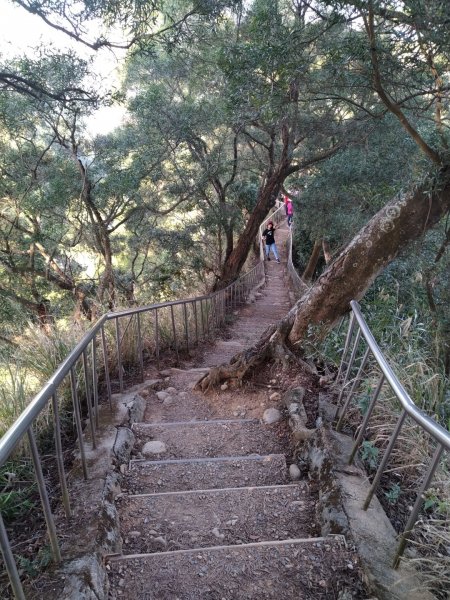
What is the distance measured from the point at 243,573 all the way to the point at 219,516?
570 mm

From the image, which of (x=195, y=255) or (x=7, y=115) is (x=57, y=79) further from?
(x=195, y=255)

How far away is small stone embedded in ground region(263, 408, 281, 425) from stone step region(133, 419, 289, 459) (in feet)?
0.19

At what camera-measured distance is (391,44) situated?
365 centimetres

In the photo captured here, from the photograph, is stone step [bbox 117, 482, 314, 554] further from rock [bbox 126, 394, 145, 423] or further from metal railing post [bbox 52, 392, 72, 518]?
rock [bbox 126, 394, 145, 423]

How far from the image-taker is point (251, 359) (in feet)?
15.3

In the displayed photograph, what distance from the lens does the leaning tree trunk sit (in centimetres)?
409

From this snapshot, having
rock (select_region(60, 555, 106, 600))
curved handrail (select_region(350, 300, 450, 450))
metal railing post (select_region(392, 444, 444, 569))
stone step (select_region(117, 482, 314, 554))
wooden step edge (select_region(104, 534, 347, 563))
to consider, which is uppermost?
curved handrail (select_region(350, 300, 450, 450))

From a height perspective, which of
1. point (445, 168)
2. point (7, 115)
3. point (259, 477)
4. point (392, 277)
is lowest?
point (259, 477)

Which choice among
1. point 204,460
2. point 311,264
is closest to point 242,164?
point 311,264

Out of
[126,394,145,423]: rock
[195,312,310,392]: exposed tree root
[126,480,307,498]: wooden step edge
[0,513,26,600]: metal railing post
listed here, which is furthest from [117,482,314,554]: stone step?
[195,312,310,392]: exposed tree root

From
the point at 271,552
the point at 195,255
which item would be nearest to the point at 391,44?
the point at 271,552

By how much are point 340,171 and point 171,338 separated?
17.6 ft

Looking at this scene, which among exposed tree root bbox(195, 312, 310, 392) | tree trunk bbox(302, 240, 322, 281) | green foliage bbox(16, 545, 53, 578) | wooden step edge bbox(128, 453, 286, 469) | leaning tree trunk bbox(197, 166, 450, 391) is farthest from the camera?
tree trunk bbox(302, 240, 322, 281)

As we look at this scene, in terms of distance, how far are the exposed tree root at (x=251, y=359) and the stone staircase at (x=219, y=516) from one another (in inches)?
11.9
